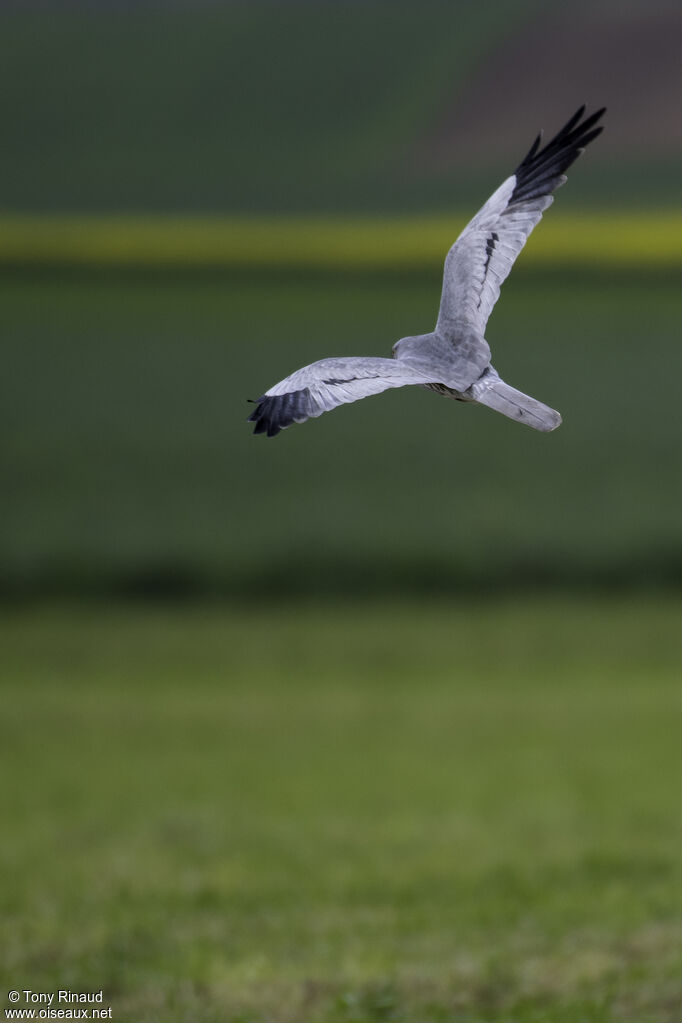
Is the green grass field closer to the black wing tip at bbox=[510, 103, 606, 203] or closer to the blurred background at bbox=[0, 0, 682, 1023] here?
the blurred background at bbox=[0, 0, 682, 1023]

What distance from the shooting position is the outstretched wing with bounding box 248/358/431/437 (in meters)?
0.79

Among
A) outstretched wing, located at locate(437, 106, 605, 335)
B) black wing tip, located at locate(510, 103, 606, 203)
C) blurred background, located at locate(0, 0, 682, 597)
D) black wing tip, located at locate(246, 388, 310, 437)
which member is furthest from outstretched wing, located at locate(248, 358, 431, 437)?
blurred background, located at locate(0, 0, 682, 597)

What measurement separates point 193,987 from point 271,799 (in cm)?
590

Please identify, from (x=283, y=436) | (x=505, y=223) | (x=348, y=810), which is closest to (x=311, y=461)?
(x=283, y=436)

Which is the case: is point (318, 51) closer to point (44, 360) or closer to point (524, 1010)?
point (44, 360)

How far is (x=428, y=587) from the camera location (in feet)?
64.8

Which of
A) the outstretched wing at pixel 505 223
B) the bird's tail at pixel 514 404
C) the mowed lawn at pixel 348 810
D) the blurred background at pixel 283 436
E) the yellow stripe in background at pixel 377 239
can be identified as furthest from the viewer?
the blurred background at pixel 283 436

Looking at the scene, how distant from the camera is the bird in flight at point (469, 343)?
797 mm

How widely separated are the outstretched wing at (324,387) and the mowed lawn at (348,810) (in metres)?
5.50

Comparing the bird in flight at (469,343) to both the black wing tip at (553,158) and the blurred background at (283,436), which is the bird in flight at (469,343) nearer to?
the black wing tip at (553,158)

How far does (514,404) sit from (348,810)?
11374 mm

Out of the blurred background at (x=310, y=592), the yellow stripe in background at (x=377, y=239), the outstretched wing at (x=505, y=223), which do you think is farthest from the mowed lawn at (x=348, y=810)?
the outstretched wing at (x=505, y=223)

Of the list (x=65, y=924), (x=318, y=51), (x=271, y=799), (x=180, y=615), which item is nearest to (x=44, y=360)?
(x=180, y=615)

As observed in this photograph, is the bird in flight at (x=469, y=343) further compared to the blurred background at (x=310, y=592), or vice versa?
the blurred background at (x=310, y=592)
